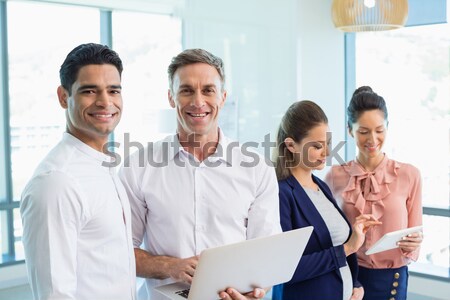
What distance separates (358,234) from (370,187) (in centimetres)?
39

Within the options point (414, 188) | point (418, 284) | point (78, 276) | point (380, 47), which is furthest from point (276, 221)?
point (380, 47)

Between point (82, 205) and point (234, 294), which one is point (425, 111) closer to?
point (234, 294)

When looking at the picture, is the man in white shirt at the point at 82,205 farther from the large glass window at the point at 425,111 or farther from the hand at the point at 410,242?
the large glass window at the point at 425,111

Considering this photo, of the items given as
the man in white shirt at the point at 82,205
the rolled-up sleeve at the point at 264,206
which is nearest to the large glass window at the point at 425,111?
the rolled-up sleeve at the point at 264,206

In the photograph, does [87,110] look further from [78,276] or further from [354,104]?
[354,104]

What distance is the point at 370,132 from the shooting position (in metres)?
2.83

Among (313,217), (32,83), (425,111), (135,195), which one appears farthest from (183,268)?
(32,83)

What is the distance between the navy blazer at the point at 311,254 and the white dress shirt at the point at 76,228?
758 mm

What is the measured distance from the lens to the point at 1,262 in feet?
17.2

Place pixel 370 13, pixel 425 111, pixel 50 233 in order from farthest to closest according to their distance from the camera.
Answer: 1. pixel 425 111
2. pixel 370 13
3. pixel 50 233

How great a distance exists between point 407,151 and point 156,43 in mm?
2791

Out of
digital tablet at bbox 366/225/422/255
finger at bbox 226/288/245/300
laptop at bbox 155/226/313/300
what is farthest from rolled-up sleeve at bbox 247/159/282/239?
digital tablet at bbox 366/225/422/255

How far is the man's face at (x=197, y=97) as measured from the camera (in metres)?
2.02

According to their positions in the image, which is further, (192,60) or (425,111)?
(425,111)
